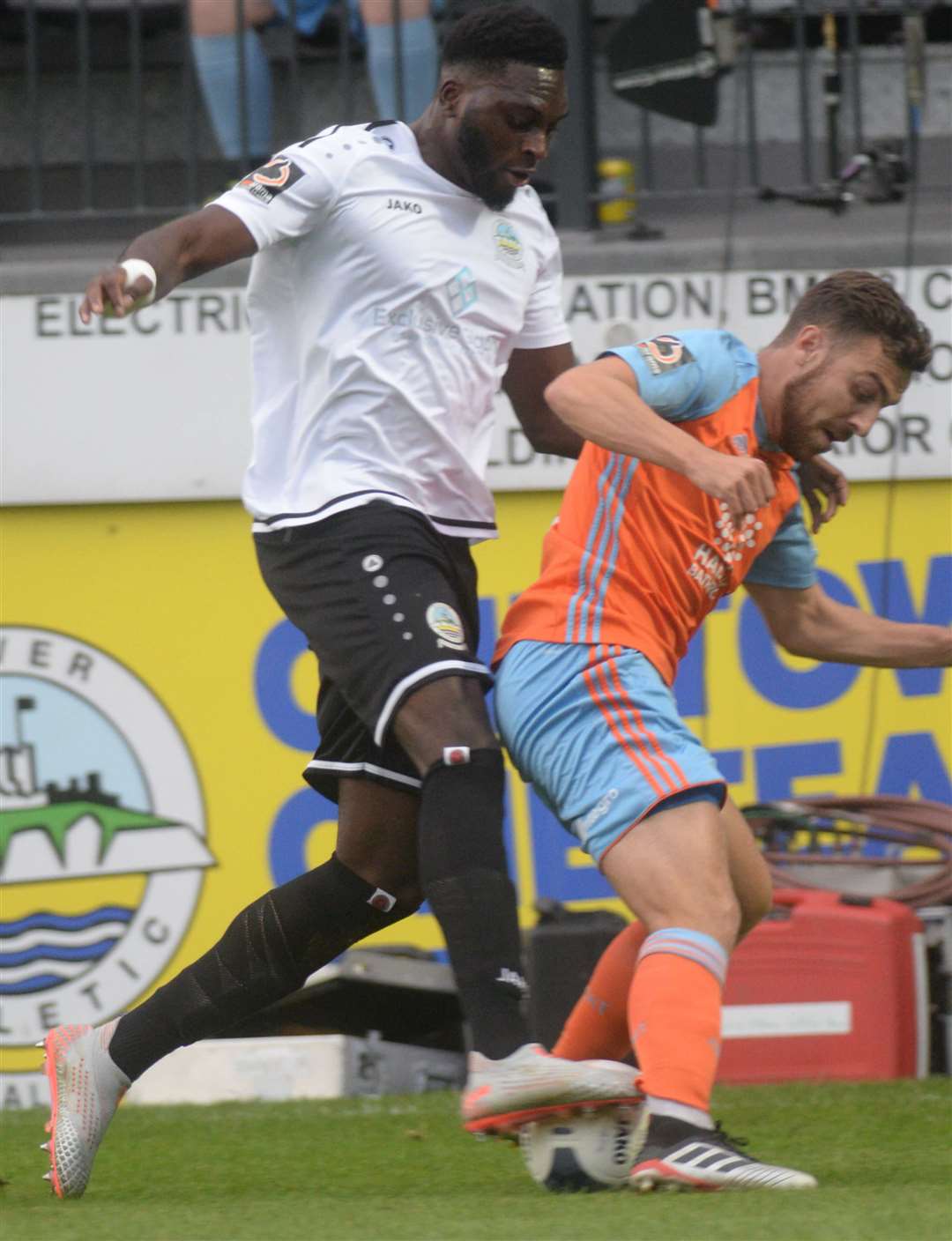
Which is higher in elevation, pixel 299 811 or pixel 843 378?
pixel 843 378

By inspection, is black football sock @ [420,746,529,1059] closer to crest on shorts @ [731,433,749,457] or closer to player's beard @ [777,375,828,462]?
crest on shorts @ [731,433,749,457]

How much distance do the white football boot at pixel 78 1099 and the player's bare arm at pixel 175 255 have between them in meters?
1.29

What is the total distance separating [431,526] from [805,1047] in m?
2.13

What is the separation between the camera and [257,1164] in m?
4.24

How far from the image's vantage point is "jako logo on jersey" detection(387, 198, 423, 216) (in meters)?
3.70

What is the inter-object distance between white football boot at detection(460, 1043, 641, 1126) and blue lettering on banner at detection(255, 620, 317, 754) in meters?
2.98

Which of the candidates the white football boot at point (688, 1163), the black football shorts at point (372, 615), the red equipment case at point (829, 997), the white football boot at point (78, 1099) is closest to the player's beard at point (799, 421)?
the black football shorts at point (372, 615)

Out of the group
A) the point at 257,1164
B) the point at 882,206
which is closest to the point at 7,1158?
the point at 257,1164

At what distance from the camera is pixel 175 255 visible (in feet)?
11.1

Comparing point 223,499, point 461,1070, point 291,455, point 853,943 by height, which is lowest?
point 461,1070

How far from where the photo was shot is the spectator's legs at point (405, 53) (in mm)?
6867

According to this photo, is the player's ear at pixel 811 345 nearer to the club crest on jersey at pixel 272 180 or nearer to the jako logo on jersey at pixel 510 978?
the club crest on jersey at pixel 272 180

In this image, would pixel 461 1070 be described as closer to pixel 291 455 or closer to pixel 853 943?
pixel 853 943

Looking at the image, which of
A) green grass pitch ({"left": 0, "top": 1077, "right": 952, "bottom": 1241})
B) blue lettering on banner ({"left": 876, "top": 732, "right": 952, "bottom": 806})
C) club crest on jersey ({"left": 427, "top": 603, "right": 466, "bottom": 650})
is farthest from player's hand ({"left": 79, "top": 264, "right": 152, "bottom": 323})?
blue lettering on banner ({"left": 876, "top": 732, "right": 952, "bottom": 806})
